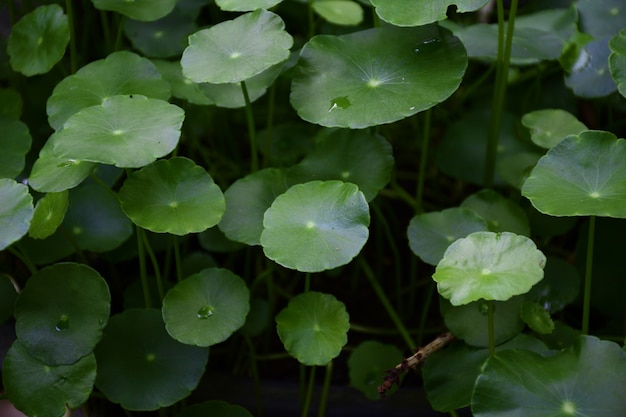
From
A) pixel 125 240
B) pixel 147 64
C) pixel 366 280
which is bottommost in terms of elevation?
pixel 366 280

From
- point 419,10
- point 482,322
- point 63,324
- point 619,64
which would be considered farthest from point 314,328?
point 619,64

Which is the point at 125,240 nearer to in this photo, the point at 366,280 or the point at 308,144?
the point at 308,144

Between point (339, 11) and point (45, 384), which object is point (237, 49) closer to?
point (339, 11)

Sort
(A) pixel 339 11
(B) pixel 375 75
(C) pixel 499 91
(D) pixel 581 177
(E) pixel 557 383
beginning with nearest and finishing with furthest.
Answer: (E) pixel 557 383, (D) pixel 581 177, (B) pixel 375 75, (C) pixel 499 91, (A) pixel 339 11

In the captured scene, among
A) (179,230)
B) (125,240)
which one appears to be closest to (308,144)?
(125,240)

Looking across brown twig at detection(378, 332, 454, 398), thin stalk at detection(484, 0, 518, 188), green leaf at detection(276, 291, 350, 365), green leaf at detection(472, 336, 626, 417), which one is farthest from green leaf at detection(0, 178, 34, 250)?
thin stalk at detection(484, 0, 518, 188)

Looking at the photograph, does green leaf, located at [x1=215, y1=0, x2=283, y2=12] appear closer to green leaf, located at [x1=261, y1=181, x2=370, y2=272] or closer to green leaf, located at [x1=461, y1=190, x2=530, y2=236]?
green leaf, located at [x1=261, y1=181, x2=370, y2=272]
